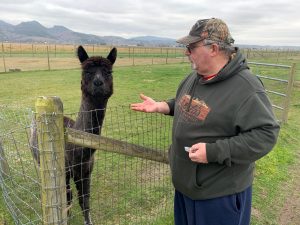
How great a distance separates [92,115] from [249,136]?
216cm

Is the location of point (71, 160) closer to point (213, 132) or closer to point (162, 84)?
point (213, 132)

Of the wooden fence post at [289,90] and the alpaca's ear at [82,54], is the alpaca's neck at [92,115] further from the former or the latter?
the wooden fence post at [289,90]

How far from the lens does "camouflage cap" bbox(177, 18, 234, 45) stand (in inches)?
97.2

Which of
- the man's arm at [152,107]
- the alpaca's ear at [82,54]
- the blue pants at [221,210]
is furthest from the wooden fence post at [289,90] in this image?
the blue pants at [221,210]

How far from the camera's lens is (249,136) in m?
2.37

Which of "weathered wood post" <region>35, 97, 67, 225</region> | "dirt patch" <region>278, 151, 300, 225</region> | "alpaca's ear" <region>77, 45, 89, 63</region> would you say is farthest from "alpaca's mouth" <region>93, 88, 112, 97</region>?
"dirt patch" <region>278, 151, 300, 225</region>

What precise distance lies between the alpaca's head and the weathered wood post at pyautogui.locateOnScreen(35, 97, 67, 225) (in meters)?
1.34

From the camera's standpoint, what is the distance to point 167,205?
17.3 ft

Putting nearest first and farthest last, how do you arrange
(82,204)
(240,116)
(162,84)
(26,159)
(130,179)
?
(240,116)
(82,204)
(130,179)
(26,159)
(162,84)

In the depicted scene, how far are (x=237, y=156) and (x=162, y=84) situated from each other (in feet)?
54.5

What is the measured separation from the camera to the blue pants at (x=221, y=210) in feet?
8.86

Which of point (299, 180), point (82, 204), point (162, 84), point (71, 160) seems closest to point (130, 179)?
point (82, 204)

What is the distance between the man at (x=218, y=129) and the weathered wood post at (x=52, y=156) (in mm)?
954

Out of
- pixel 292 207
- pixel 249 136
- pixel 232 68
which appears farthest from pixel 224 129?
pixel 292 207
